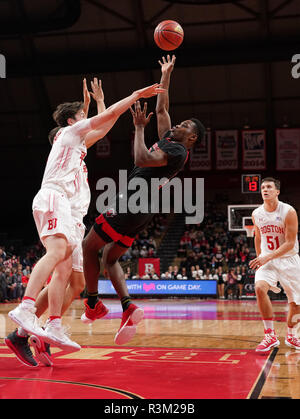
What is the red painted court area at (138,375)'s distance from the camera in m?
3.96

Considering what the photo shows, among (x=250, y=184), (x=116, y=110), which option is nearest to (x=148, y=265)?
(x=250, y=184)

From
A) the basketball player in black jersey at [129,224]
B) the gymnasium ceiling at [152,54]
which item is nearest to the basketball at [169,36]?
the basketball player in black jersey at [129,224]

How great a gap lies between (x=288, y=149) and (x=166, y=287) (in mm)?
9436

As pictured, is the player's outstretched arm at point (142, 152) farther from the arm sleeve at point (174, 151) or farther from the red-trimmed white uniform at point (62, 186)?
the red-trimmed white uniform at point (62, 186)

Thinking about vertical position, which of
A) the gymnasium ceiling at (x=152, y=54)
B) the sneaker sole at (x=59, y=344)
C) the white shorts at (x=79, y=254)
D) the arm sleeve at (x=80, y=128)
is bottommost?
the sneaker sole at (x=59, y=344)

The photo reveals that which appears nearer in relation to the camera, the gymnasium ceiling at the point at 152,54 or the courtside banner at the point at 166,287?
the courtside banner at the point at 166,287

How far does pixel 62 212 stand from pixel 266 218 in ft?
10.6

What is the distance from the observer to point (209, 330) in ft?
30.5

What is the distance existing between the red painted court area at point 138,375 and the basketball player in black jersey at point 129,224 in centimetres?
46

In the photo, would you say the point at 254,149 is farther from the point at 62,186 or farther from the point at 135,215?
the point at 62,186

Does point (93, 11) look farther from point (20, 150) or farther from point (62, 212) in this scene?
point (62, 212)
